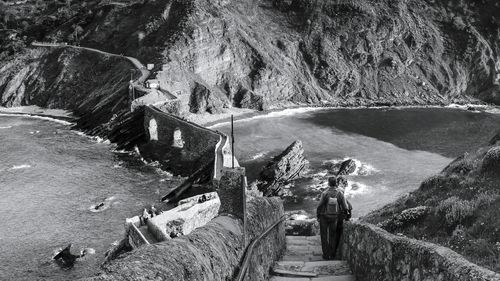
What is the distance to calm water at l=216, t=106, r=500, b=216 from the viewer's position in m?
52.6

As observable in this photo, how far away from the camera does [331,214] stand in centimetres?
1450

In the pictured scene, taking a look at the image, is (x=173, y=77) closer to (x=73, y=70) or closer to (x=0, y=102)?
(x=73, y=70)

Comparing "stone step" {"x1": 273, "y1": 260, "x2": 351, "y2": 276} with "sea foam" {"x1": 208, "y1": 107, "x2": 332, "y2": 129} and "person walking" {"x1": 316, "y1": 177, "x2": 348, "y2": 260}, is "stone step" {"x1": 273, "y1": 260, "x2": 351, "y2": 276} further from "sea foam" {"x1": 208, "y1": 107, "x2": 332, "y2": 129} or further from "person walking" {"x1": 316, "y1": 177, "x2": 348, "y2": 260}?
"sea foam" {"x1": 208, "y1": 107, "x2": 332, "y2": 129}

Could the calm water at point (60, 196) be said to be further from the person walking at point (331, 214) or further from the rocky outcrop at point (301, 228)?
the person walking at point (331, 214)

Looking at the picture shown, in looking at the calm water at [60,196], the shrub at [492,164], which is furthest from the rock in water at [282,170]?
the shrub at [492,164]

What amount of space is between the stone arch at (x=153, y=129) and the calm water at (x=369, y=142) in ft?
33.2

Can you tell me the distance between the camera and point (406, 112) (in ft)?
330

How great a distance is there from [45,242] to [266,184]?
72.6 feet

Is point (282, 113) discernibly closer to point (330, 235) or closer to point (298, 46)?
point (298, 46)

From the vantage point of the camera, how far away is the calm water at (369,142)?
52.6 m

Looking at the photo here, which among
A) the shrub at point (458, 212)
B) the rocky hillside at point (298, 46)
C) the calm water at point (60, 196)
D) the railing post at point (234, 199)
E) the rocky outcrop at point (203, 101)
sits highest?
the rocky hillside at point (298, 46)

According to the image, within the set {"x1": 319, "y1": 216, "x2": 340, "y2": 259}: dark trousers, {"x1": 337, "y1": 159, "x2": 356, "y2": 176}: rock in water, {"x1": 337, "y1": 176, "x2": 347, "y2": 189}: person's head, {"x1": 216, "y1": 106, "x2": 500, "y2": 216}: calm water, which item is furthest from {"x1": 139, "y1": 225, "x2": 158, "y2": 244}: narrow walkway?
{"x1": 337, "y1": 159, "x2": 356, "y2": 176}: rock in water

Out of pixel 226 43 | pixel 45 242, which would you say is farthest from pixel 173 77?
pixel 45 242

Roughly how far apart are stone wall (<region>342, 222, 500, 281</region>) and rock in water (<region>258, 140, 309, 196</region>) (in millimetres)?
38340
